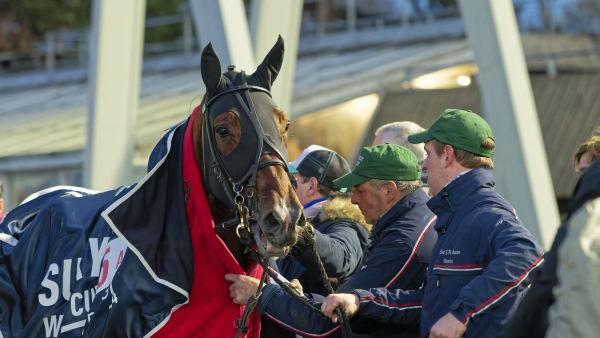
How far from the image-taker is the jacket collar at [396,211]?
125 inches

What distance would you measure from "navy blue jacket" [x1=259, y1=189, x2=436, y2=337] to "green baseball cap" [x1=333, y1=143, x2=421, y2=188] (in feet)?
0.33

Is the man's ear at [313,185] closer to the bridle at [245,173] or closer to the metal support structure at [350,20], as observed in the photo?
the bridle at [245,173]

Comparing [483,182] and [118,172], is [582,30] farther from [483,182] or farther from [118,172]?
[483,182]

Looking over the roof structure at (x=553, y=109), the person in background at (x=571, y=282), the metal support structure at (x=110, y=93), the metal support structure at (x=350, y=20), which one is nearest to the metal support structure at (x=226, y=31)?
the metal support structure at (x=110, y=93)

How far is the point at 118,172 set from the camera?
7.05m

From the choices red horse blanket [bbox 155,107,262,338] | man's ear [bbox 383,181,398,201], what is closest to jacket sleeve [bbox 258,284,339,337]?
red horse blanket [bbox 155,107,262,338]

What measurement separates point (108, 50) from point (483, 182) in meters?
4.89

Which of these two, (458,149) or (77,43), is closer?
(458,149)

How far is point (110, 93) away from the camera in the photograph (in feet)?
22.9

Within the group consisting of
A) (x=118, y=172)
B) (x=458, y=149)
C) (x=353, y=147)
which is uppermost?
(x=458, y=149)

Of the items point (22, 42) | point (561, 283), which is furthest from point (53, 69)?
point (561, 283)

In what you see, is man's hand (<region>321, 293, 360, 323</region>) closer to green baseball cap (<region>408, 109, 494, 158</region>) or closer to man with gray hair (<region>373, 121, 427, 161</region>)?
green baseball cap (<region>408, 109, 494, 158</region>)

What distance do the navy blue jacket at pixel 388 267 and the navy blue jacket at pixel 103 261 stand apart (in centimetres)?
40

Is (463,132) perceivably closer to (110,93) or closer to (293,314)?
(293,314)
